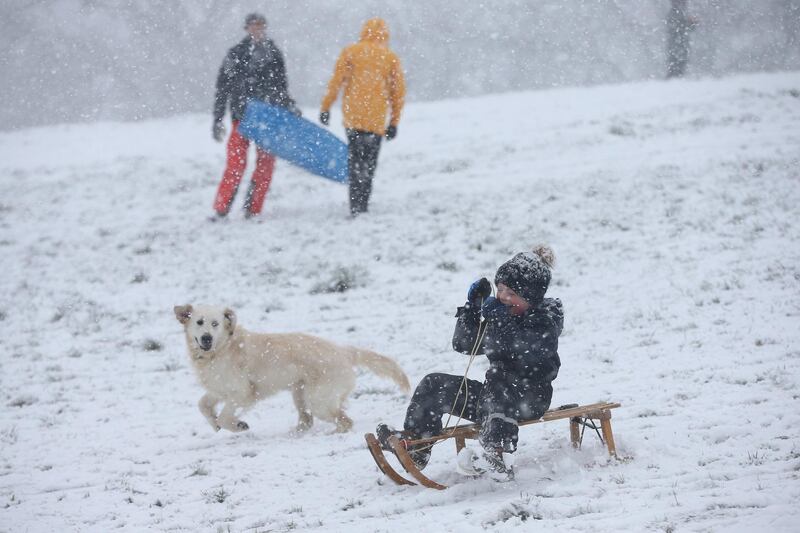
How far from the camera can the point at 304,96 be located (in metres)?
33.9

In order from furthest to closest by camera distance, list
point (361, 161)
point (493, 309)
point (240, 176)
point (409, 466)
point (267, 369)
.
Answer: point (240, 176) → point (361, 161) → point (267, 369) → point (493, 309) → point (409, 466)

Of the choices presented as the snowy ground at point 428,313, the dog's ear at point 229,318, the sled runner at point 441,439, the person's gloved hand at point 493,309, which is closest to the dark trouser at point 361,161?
the snowy ground at point 428,313

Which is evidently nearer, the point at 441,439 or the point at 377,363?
the point at 441,439

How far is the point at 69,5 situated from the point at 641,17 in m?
26.9

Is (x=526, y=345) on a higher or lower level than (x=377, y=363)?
higher

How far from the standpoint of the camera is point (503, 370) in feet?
13.3

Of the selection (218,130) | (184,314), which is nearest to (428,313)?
(184,314)

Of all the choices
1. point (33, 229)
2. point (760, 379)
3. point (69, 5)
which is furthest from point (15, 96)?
point (760, 379)

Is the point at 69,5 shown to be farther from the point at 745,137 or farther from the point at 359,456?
the point at 359,456

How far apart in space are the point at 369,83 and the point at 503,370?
23.4 ft

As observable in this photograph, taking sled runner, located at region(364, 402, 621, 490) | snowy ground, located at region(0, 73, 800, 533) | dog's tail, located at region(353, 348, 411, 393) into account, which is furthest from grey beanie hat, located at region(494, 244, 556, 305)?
dog's tail, located at region(353, 348, 411, 393)

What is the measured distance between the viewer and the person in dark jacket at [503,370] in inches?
151

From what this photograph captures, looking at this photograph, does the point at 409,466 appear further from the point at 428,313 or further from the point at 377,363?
the point at 428,313

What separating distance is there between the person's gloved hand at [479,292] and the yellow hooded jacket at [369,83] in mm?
6531
